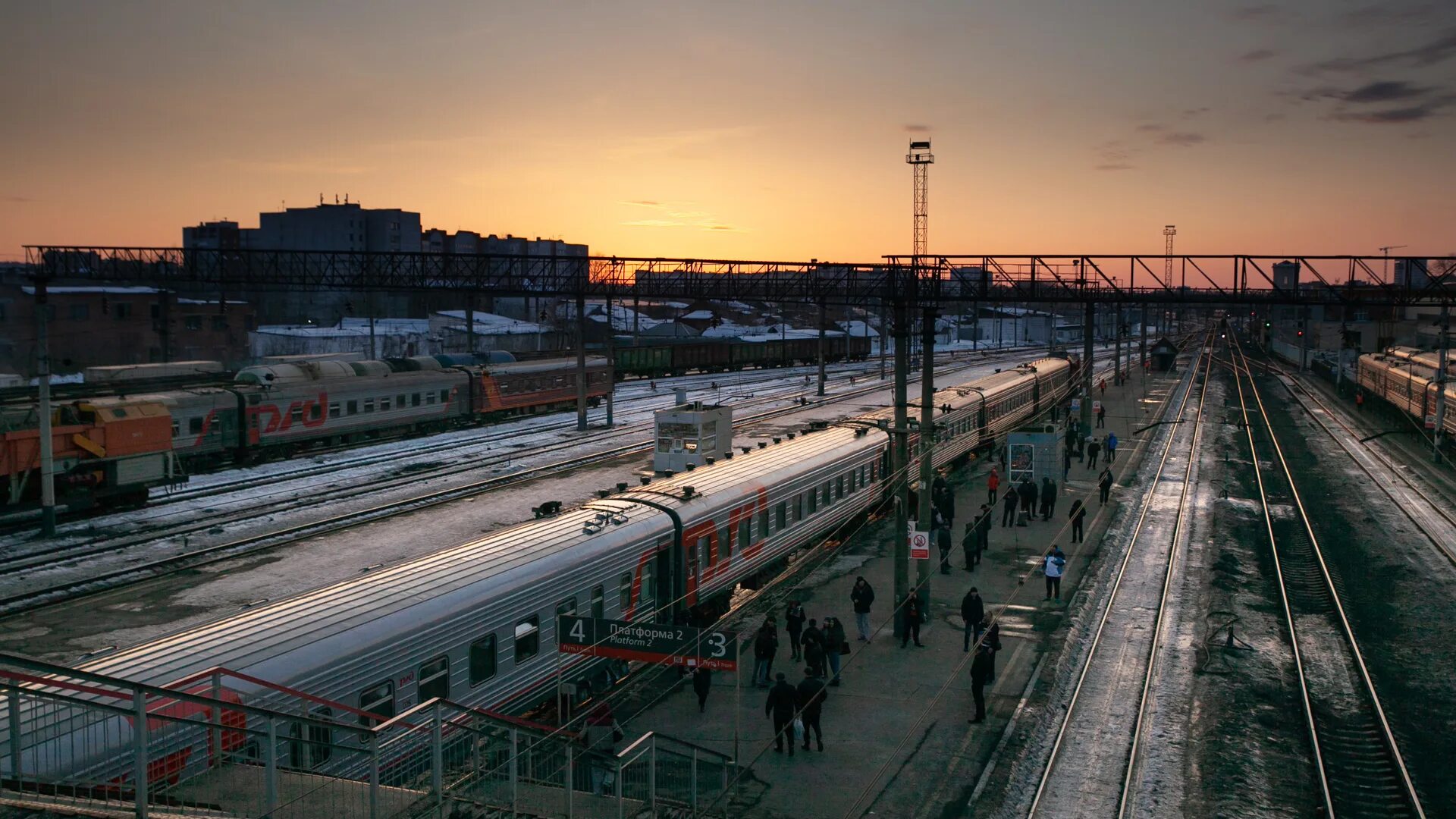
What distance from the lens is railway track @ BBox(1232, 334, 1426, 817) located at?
1477 centimetres

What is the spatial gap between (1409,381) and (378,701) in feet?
193

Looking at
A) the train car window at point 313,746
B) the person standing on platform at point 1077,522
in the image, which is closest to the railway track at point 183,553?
the train car window at point 313,746

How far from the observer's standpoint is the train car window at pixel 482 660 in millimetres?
14422

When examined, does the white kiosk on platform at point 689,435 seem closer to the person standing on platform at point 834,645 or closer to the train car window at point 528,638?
the person standing on platform at point 834,645

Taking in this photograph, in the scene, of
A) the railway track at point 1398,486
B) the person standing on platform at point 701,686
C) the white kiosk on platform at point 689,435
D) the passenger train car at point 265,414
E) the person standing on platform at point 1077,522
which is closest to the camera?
the person standing on platform at point 701,686

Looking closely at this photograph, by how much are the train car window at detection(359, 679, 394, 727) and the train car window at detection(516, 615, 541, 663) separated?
100 inches

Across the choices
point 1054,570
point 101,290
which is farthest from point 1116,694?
point 101,290

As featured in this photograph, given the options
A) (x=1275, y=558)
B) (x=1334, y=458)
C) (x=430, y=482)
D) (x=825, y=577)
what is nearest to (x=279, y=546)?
(x=430, y=482)

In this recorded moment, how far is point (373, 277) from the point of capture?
4297cm

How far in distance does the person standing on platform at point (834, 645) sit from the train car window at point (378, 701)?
7.96m

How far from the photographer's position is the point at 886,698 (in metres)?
18.1

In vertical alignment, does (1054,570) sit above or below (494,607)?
below

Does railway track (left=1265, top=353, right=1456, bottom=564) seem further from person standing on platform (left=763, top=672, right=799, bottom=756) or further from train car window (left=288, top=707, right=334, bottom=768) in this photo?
train car window (left=288, top=707, right=334, bottom=768)

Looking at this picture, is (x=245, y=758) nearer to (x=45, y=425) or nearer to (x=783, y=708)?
(x=783, y=708)
